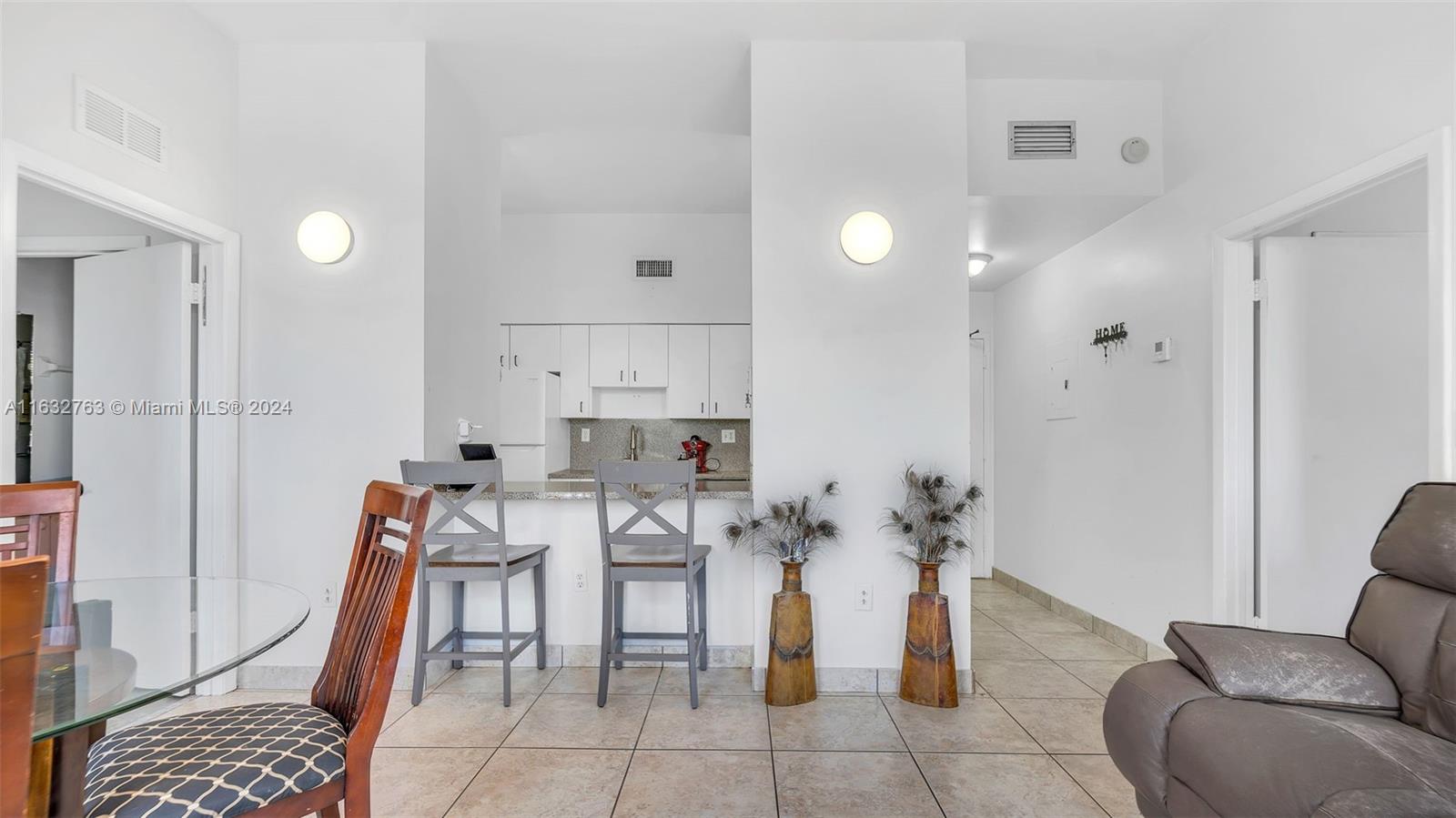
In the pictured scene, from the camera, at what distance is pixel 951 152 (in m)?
2.93

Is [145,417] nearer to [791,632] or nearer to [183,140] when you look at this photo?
[183,140]

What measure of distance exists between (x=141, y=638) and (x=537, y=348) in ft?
13.5

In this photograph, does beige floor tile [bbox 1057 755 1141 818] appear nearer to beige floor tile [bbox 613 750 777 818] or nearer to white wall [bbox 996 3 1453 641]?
beige floor tile [bbox 613 750 777 818]

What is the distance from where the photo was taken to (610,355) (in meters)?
5.25

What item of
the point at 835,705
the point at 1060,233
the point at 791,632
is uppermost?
the point at 1060,233

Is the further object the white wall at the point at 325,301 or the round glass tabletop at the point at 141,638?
the white wall at the point at 325,301

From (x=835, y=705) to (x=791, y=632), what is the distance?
1.15 ft

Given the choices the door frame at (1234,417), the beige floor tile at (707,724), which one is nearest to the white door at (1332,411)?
the door frame at (1234,417)

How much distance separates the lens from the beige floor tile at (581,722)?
7.77 feet

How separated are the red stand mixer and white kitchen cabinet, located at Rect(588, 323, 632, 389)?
68 cm

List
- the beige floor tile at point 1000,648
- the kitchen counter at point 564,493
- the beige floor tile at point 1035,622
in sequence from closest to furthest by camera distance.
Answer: the kitchen counter at point 564,493, the beige floor tile at point 1000,648, the beige floor tile at point 1035,622

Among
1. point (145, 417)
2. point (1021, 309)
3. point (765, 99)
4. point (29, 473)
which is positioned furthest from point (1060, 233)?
point (29, 473)

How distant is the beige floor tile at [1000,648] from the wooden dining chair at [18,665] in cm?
334

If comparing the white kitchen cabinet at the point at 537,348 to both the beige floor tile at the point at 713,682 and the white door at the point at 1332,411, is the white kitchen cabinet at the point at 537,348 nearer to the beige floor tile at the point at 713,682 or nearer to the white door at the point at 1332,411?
the beige floor tile at the point at 713,682
